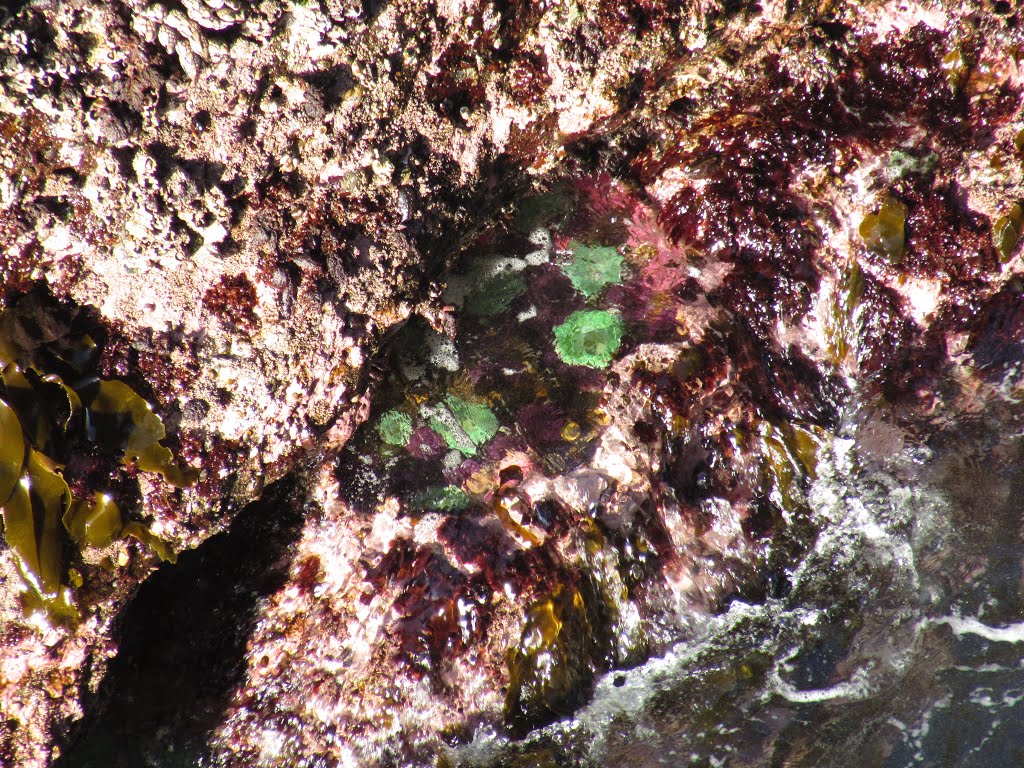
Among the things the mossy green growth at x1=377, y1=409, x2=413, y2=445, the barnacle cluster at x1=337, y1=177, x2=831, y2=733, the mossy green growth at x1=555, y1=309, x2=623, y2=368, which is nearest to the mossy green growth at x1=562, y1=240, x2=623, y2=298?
the barnacle cluster at x1=337, y1=177, x2=831, y2=733

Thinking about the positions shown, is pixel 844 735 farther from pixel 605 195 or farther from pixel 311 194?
pixel 311 194

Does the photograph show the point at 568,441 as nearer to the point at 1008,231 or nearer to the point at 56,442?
the point at 56,442

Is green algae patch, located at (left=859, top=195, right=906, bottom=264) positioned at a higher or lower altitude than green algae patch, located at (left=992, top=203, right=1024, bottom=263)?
higher

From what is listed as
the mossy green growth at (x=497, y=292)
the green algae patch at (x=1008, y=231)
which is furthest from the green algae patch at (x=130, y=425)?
the green algae patch at (x=1008, y=231)

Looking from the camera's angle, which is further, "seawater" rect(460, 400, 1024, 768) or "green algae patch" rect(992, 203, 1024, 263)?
"seawater" rect(460, 400, 1024, 768)

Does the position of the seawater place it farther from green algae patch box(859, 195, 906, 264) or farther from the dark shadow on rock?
the dark shadow on rock

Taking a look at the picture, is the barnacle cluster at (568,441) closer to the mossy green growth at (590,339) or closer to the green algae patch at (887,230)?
the mossy green growth at (590,339)
